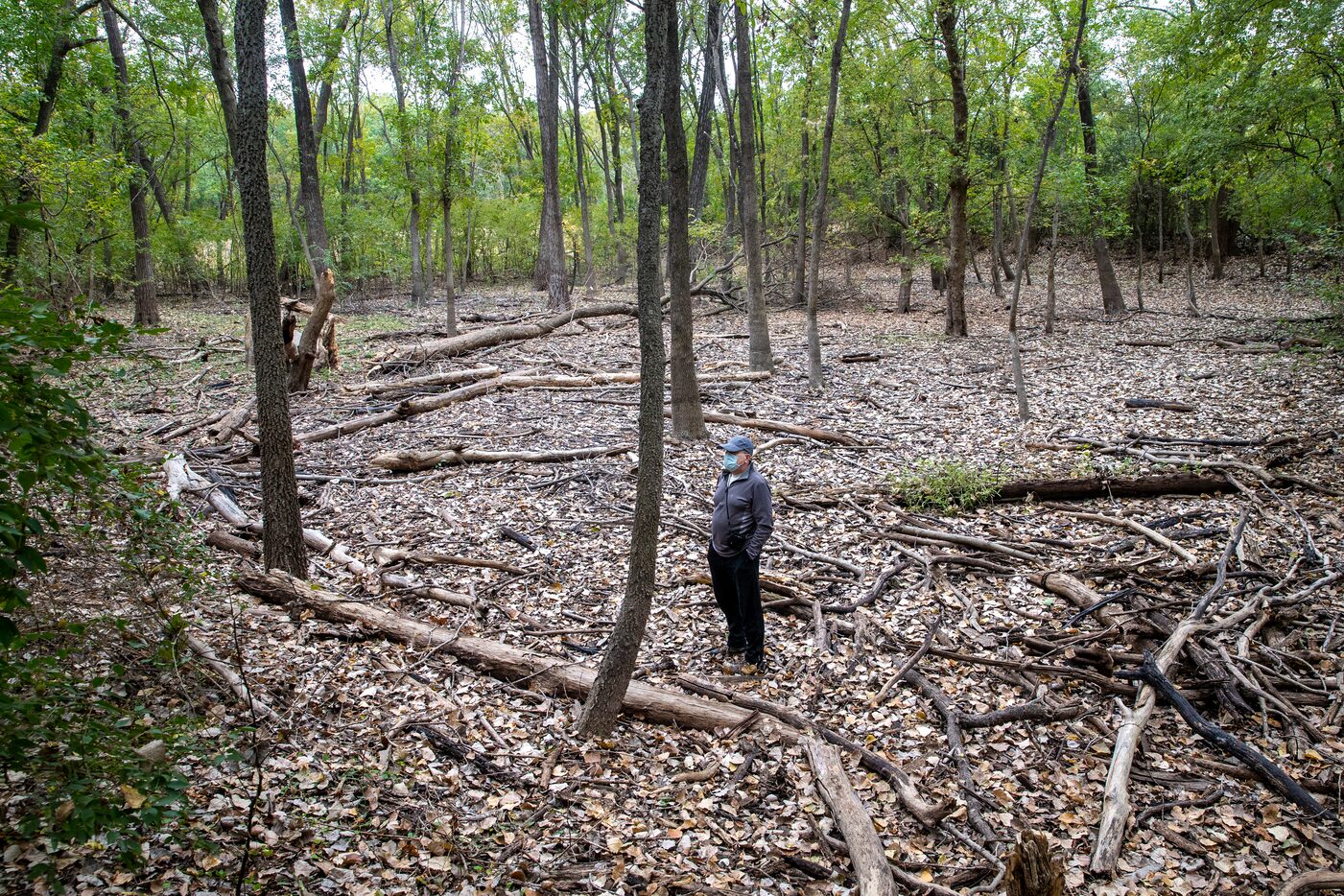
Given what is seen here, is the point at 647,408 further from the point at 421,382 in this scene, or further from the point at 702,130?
the point at 702,130

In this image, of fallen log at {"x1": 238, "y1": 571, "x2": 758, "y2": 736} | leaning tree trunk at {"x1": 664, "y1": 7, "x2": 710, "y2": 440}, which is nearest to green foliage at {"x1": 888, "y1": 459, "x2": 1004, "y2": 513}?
leaning tree trunk at {"x1": 664, "y1": 7, "x2": 710, "y2": 440}

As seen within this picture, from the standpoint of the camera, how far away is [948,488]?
8.45 m

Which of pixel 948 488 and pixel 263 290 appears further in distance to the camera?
pixel 948 488

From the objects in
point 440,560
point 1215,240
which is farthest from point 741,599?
point 1215,240

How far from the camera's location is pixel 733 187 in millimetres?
24375

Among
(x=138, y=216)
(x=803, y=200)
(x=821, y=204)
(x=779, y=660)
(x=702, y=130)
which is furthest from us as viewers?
(x=702, y=130)

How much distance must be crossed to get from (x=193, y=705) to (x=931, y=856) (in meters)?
4.41

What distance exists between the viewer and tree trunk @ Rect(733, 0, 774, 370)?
1280 cm

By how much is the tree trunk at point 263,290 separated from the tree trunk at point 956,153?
1472 cm

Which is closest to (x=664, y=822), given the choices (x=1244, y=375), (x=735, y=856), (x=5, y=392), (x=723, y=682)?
(x=735, y=856)

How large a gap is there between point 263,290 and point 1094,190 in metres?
19.2

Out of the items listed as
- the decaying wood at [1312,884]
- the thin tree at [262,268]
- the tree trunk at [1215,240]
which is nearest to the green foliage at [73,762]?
the thin tree at [262,268]

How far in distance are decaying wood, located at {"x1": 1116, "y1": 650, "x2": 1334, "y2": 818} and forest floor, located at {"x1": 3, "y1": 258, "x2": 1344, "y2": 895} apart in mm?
88

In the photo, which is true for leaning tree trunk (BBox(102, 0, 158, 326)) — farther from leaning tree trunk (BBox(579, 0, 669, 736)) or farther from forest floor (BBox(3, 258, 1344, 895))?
leaning tree trunk (BBox(579, 0, 669, 736))
